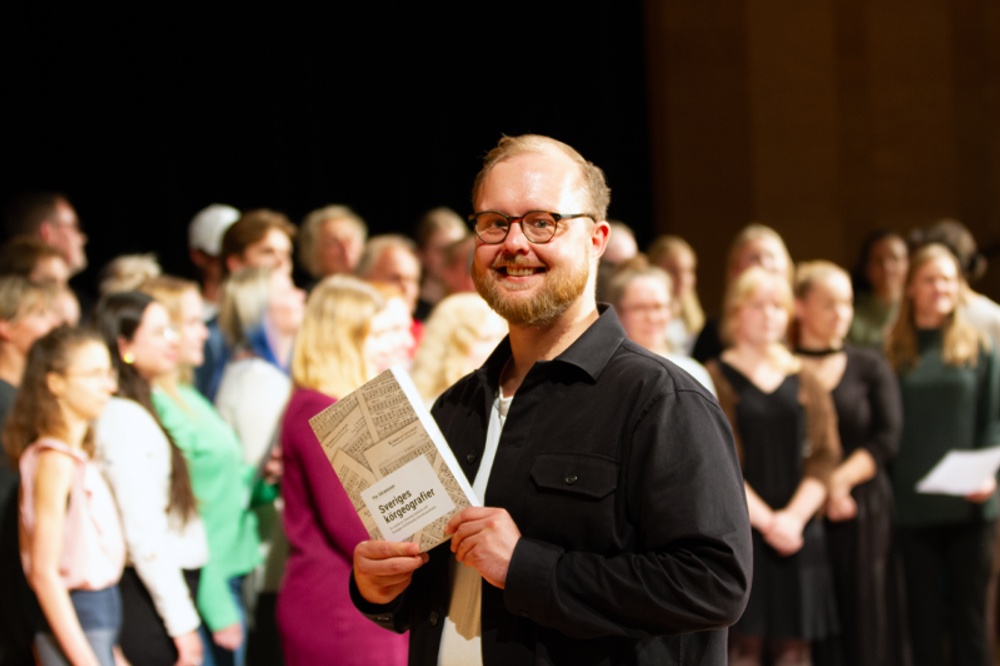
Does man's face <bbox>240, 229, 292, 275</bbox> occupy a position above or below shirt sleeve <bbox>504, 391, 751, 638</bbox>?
above

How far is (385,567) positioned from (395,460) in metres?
0.18

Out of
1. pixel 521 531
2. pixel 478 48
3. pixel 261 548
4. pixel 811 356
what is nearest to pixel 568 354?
pixel 521 531

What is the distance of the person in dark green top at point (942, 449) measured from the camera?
16.2 ft

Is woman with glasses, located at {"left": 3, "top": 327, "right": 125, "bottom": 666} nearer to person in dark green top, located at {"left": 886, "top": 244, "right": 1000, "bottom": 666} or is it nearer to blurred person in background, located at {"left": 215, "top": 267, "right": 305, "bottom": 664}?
blurred person in background, located at {"left": 215, "top": 267, "right": 305, "bottom": 664}

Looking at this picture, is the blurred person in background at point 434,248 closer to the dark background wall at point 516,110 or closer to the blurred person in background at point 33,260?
the blurred person in background at point 33,260

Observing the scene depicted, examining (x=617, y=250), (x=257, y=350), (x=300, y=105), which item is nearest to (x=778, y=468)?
(x=617, y=250)

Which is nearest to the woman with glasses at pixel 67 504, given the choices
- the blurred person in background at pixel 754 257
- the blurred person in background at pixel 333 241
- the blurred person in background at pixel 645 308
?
the blurred person in background at pixel 645 308

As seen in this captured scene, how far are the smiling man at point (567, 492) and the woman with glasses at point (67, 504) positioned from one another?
4.45 ft

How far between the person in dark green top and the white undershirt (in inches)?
134

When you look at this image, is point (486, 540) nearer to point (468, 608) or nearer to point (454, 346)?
point (468, 608)

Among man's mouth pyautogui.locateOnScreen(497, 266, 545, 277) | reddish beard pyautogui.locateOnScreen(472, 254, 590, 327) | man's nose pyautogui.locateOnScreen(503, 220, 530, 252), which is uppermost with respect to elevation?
man's nose pyautogui.locateOnScreen(503, 220, 530, 252)

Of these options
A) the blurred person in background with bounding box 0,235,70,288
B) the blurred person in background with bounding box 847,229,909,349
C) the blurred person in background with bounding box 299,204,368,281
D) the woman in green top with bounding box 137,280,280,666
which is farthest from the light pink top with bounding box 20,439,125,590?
the blurred person in background with bounding box 847,229,909,349

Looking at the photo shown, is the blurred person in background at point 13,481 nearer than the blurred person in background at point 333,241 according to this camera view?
Yes

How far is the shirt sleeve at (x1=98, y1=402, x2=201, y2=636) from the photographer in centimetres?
336
